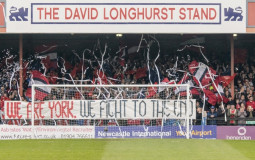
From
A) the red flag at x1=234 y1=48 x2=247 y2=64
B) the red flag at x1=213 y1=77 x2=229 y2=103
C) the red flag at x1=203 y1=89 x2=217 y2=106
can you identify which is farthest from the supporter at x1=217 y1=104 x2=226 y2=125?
the red flag at x1=234 y1=48 x2=247 y2=64

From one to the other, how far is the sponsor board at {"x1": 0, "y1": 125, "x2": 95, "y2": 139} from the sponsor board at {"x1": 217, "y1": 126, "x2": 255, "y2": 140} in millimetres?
4590

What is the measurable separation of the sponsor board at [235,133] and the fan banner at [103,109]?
1.12 metres

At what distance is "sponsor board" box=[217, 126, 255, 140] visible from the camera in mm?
25375

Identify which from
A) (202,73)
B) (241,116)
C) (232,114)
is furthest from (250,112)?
(202,73)

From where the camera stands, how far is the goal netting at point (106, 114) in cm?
2512

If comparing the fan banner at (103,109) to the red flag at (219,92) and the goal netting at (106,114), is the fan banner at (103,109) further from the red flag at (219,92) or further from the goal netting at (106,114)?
the red flag at (219,92)

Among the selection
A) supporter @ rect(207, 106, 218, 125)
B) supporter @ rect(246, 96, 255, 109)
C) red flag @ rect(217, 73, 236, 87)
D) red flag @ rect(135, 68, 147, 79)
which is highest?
red flag @ rect(135, 68, 147, 79)

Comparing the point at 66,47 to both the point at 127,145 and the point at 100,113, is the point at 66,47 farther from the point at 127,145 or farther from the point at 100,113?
the point at 127,145

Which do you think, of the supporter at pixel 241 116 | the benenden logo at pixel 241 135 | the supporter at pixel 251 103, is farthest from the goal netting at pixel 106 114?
the supporter at pixel 251 103

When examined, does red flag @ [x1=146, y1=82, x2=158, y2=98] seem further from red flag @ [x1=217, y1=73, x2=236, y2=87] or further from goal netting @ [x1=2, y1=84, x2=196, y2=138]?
red flag @ [x1=217, y1=73, x2=236, y2=87]

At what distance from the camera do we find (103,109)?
84.1 ft

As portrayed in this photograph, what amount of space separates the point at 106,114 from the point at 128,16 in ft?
13.7

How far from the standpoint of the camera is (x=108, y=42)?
32.3m

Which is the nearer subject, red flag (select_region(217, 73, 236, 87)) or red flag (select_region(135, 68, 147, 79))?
red flag (select_region(217, 73, 236, 87))
